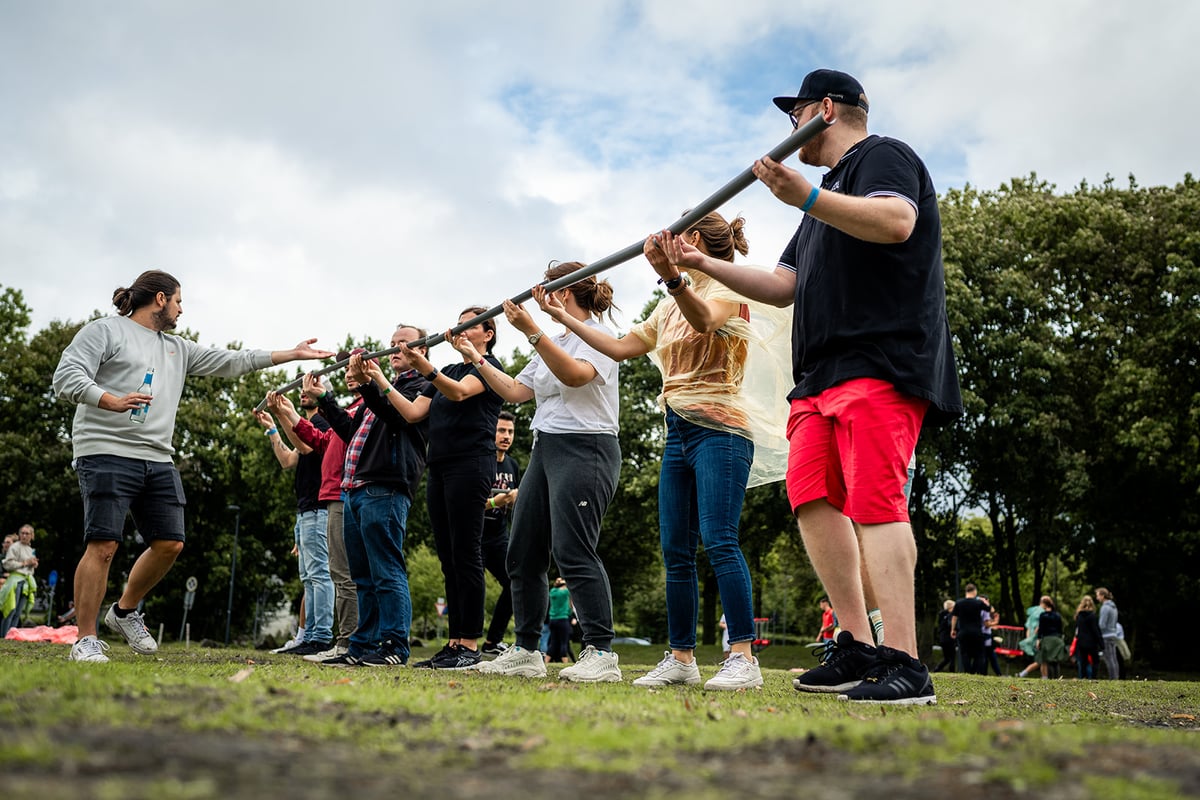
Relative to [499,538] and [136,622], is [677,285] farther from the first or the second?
[499,538]

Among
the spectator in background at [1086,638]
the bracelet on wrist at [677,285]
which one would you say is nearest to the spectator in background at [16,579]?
the bracelet on wrist at [677,285]

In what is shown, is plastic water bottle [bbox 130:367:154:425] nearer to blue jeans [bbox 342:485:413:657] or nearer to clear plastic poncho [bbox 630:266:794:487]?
blue jeans [bbox 342:485:413:657]

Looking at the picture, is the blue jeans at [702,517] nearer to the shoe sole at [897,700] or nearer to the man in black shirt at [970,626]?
the shoe sole at [897,700]

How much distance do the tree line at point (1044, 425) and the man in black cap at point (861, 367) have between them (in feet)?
78.1

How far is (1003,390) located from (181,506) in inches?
1021

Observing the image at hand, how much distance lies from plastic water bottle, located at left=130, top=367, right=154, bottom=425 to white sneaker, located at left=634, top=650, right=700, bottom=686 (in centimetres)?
361

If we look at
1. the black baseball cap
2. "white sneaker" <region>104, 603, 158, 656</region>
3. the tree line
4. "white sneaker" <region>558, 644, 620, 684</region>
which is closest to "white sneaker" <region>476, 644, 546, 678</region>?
"white sneaker" <region>558, 644, 620, 684</region>

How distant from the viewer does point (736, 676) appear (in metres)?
5.54

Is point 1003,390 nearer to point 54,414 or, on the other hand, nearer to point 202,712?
point 202,712

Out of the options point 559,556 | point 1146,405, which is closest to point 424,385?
point 559,556

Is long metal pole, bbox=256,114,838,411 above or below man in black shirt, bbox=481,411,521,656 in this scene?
above

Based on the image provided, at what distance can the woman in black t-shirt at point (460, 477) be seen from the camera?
7.31 metres

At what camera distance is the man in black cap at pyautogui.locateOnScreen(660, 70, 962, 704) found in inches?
172

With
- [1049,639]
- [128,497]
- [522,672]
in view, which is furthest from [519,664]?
[1049,639]
